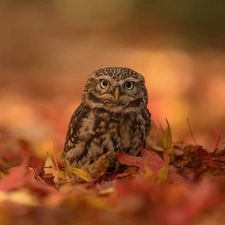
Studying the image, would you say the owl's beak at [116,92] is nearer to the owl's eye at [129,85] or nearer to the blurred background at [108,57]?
the owl's eye at [129,85]

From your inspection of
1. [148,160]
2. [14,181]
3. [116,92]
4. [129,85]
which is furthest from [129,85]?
[14,181]

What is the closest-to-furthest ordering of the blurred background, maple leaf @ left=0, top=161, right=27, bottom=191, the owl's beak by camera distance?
maple leaf @ left=0, top=161, right=27, bottom=191, the owl's beak, the blurred background

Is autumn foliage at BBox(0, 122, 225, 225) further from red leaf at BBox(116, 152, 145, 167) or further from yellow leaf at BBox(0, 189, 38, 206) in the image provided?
red leaf at BBox(116, 152, 145, 167)

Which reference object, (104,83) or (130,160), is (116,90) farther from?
(130,160)

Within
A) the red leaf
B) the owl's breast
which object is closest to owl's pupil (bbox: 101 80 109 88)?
the owl's breast

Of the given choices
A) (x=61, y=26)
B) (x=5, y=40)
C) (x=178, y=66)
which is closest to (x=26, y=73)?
(x=178, y=66)

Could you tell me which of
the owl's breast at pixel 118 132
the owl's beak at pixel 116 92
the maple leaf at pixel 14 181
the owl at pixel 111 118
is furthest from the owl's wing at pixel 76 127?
the maple leaf at pixel 14 181
